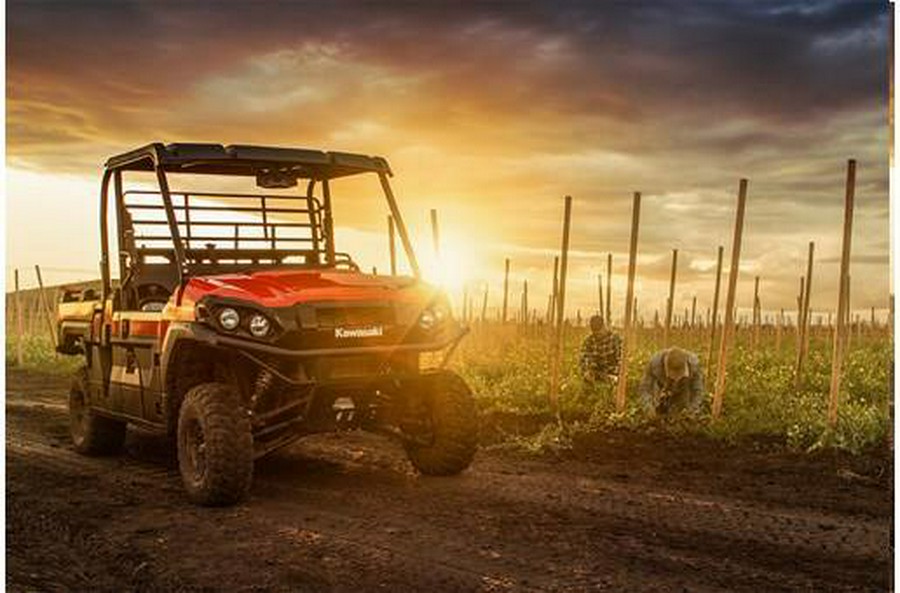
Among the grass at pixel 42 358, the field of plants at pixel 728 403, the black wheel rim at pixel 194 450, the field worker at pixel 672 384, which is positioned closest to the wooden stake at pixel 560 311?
the field of plants at pixel 728 403

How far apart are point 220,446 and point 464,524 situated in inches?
61.1

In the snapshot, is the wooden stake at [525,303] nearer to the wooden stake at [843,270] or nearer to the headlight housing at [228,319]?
the wooden stake at [843,270]

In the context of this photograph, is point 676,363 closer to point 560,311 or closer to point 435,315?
point 560,311

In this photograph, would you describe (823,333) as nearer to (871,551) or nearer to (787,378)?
(787,378)

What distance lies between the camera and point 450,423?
24.8 feet

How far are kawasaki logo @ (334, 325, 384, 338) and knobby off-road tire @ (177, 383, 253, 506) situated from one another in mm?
771

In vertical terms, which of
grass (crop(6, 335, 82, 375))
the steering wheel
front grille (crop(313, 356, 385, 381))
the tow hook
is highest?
the steering wheel

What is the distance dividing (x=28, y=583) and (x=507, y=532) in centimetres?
244

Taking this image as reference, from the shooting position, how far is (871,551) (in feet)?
19.4

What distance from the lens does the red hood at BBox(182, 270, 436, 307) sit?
6.58 meters

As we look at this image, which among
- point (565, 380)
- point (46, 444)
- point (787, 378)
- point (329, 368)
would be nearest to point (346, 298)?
point (329, 368)

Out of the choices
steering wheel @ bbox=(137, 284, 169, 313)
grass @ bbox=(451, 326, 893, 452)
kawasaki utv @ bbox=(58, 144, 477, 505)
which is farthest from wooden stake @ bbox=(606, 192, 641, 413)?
steering wheel @ bbox=(137, 284, 169, 313)

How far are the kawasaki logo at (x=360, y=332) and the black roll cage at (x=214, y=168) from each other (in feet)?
2.47

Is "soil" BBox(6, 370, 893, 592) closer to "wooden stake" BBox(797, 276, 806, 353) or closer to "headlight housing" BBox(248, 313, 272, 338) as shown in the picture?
"headlight housing" BBox(248, 313, 272, 338)
